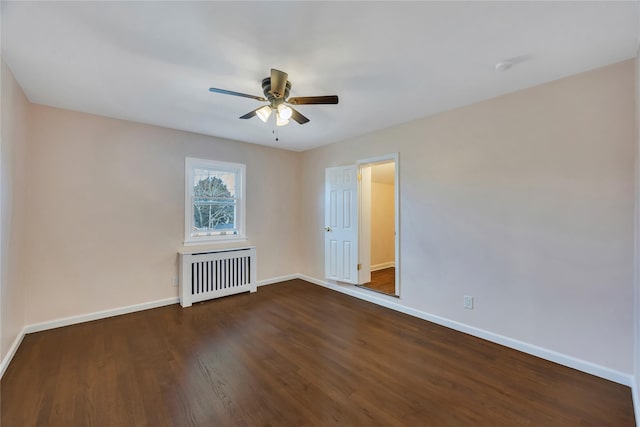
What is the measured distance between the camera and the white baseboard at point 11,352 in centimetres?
214

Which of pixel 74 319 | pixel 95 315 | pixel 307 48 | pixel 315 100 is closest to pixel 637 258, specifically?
pixel 315 100

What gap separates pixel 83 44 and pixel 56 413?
8.43ft

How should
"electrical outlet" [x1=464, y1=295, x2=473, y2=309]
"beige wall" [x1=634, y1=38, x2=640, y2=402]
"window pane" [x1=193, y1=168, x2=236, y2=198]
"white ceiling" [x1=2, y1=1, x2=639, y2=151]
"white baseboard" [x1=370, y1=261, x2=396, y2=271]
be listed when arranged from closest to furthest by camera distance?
"white ceiling" [x1=2, y1=1, x2=639, y2=151] < "beige wall" [x1=634, y1=38, x2=640, y2=402] < "electrical outlet" [x1=464, y1=295, x2=473, y2=309] < "window pane" [x1=193, y1=168, x2=236, y2=198] < "white baseboard" [x1=370, y1=261, x2=396, y2=271]

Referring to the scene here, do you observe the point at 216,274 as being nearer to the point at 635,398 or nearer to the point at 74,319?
the point at 74,319

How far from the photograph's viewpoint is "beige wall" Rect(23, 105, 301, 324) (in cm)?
295

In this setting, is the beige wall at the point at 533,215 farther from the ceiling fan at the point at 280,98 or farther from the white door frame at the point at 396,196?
the ceiling fan at the point at 280,98

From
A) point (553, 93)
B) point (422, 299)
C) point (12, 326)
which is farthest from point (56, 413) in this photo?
point (553, 93)

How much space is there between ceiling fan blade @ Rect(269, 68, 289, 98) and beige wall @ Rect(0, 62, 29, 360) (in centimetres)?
216

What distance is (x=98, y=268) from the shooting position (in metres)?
3.25

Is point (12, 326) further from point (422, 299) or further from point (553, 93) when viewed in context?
point (553, 93)

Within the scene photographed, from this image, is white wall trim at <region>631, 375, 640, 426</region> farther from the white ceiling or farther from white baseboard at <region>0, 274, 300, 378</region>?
white baseboard at <region>0, 274, 300, 378</region>

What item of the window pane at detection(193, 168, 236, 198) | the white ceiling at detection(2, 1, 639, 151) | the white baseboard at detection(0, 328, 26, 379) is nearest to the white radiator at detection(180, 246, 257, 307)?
the window pane at detection(193, 168, 236, 198)

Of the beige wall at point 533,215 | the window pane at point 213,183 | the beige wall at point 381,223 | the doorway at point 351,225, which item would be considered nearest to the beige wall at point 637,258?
the beige wall at point 533,215

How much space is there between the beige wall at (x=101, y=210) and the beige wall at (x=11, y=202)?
0.23 meters
